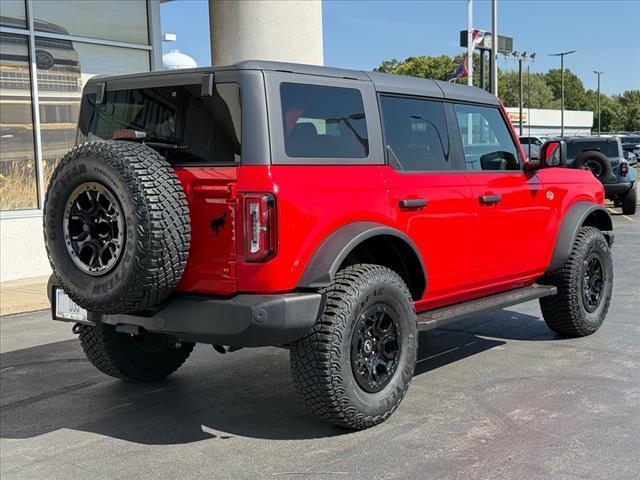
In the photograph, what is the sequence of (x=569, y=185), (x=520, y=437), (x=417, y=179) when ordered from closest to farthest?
1. (x=520, y=437)
2. (x=417, y=179)
3. (x=569, y=185)

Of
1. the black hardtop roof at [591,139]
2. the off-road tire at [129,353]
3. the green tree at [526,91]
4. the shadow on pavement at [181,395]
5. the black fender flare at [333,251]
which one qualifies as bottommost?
the shadow on pavement at [181,395]

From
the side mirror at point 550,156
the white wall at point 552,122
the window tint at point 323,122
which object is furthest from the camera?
the white wall at point 552,122

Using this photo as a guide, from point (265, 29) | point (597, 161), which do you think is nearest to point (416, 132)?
point (265, 29)

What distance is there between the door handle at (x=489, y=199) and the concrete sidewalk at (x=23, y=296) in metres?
5.66

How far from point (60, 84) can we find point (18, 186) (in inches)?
68.4

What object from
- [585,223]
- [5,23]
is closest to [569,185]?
[585,223]

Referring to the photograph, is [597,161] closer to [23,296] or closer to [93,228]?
[23,296]

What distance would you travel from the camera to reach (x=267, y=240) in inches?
157

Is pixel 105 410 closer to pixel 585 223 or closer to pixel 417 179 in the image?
pixel 417 179

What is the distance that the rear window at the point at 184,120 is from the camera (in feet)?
13.7

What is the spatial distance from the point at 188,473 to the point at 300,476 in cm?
56

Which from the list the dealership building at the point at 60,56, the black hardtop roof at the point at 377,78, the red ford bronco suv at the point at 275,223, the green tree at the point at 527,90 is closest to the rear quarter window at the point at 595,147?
the dealership building at the point at 60,56

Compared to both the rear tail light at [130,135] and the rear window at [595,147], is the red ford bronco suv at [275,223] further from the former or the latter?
the rear window at [595,147]

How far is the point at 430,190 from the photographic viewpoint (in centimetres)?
501
